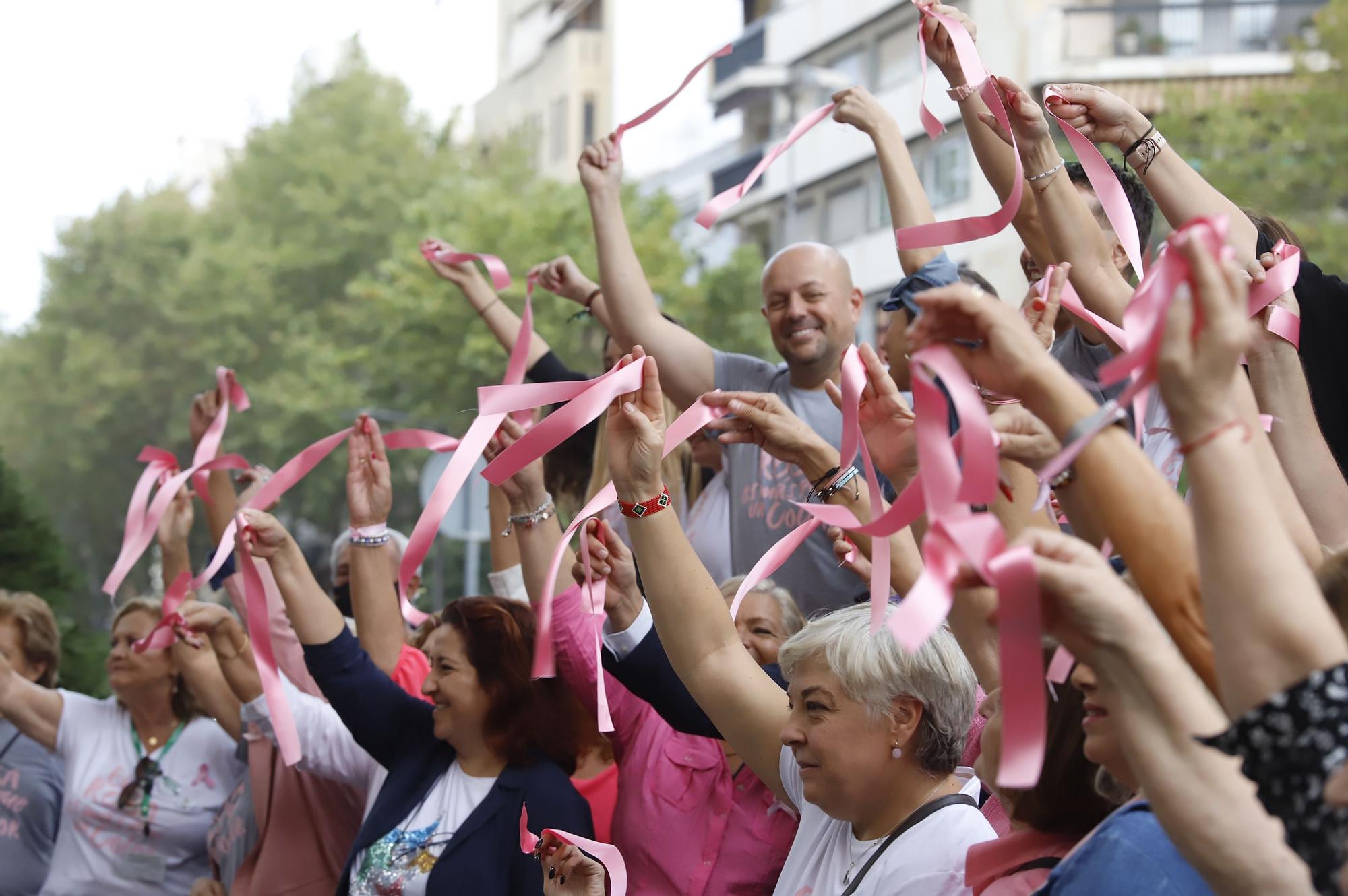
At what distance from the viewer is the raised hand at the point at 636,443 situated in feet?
9.06

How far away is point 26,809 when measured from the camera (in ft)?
17.1

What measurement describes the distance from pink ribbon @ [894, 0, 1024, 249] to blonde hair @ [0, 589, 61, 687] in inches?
146

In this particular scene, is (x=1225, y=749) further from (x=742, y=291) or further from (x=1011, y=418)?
(x=742, y=291)

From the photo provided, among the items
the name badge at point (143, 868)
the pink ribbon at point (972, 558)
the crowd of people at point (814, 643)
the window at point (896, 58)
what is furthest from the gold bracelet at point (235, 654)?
the window at point (896, 58)

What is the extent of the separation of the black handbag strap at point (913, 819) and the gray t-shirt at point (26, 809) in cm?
344

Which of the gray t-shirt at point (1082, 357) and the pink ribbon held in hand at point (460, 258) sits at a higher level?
the pink ribbon held in hand at point (460, 258)

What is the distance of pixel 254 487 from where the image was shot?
16.9 feet

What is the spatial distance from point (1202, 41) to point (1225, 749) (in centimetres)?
2654

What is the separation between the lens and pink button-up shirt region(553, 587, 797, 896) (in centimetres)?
316

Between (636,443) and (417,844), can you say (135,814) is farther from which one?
(636,443)

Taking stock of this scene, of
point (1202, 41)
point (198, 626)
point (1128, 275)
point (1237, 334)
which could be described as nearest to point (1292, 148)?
point (1202, 41)

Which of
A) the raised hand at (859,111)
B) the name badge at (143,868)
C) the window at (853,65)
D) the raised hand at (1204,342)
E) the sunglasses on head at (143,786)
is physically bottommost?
the name badge at (143,868)

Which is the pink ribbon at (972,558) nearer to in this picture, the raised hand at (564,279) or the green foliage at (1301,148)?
the raised hand at (564,279)

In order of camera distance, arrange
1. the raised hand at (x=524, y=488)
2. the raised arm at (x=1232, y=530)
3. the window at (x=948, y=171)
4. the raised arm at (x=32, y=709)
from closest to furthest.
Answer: the raised arm at (x=1232, y=530) → the raised hand at (x=524, y=488) → the raised arm at (x=32, y=709) → the window at (x=948, y=171)
